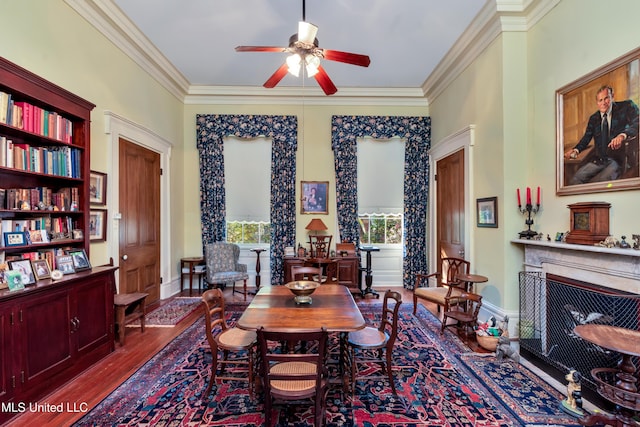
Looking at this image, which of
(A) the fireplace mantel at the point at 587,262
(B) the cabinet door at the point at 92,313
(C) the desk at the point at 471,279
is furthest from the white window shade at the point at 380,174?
(B) the cabinet door at the point at 92,313

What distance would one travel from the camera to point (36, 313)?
89.4 inches

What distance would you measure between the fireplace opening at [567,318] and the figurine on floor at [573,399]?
0.20 meters

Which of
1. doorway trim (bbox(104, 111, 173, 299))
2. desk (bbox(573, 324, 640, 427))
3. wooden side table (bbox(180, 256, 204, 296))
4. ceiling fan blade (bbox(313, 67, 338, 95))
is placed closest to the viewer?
desk (bbox(573, 324, 640, 427))

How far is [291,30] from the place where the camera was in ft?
12.7

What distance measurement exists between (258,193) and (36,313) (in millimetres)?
3809

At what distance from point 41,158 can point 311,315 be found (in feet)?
8.80

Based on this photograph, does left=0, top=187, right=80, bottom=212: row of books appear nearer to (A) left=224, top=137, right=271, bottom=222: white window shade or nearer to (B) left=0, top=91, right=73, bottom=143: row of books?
(B) left=0, top=91, right=73, bottom=143: row of books

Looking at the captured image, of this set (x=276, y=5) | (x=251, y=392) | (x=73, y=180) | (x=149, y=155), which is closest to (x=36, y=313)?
(x=73, y=180)

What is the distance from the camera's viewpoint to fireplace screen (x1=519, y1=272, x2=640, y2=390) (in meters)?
2.28

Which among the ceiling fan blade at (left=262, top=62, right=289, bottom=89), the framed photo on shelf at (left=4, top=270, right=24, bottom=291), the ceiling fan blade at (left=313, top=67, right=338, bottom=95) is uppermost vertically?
the ceiling fan blade at (left=262, top=62, right=289, bottom=89)

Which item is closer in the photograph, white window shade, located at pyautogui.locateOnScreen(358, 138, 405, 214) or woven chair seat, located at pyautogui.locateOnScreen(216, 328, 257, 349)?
woven chair seat, located at pyautogui.locateOnScreen(216, 328, 257, 349)

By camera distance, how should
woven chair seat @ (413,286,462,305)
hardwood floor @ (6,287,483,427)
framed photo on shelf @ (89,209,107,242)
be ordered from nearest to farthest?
1. hardwood floor @ (6,287,483,427)
2. framed photo on shelf @ (89,209,107,242)
3. woven chair seat @ (413,286,462,305)
